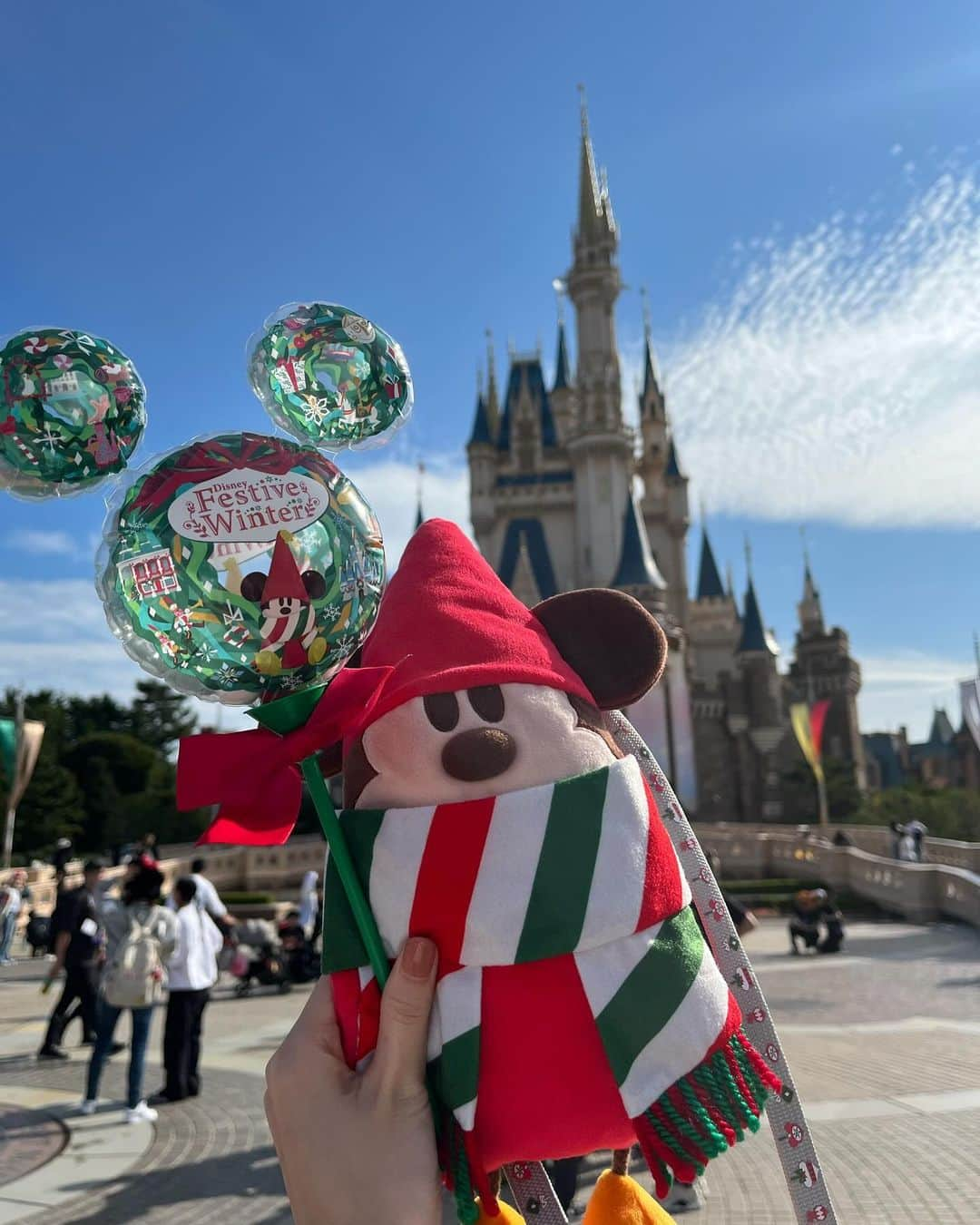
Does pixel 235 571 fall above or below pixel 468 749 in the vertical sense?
above

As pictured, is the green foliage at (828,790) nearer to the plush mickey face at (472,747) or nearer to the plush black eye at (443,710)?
the plush mickey face at (472,747)

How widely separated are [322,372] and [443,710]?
1.07 metres

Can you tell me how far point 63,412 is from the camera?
7.61 feet

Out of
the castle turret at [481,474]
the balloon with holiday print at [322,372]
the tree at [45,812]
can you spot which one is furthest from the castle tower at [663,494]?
the balloon with holiday print at [322,372]

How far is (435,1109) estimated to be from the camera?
1.89 m

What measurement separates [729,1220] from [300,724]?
12.0 ft

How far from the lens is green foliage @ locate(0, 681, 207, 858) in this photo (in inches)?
1625

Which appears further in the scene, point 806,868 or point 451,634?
point 806,868

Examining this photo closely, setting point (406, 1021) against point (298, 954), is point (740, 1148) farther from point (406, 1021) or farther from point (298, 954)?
point (298, 954)

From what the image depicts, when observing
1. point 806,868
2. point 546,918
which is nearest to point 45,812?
point 806,868

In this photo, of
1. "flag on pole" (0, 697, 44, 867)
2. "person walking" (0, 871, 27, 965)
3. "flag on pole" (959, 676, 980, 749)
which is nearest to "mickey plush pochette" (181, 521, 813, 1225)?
"flag on pole" (959, 676, 980, 749)

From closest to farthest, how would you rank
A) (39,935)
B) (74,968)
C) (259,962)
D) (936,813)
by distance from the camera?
1. (74,968)
2. (259,962)
3. (39,935)
4. (936,813)

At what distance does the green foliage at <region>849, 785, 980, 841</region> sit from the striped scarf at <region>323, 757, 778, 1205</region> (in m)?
31.1

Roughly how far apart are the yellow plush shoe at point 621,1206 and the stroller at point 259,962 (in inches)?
384
